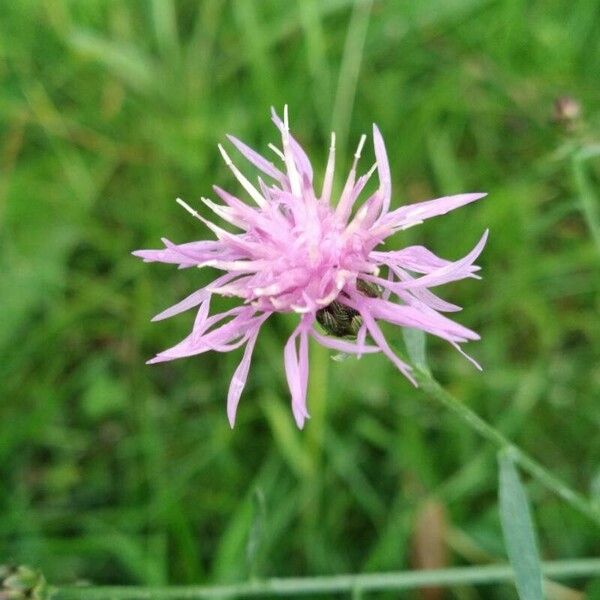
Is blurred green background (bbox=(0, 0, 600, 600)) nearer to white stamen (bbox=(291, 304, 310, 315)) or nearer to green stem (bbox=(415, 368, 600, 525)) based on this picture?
green stem (bbox=(415, 368, 600, 525))

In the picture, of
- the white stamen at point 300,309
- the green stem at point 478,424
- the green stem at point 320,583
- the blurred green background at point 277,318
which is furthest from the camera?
the blurred green background at point 277,318

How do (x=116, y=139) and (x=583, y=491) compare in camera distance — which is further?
(x=116, y=139)

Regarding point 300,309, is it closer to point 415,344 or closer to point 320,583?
point 415,344

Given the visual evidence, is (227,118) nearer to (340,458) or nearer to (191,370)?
(191,370)

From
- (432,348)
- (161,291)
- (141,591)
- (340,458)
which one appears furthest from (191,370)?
(141,591)

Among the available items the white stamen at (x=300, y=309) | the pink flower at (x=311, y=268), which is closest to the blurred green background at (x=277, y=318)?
the pink flower at (x=311, y=268)

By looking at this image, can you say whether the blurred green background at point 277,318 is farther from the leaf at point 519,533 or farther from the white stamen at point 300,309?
the white stamen at point 300,309
